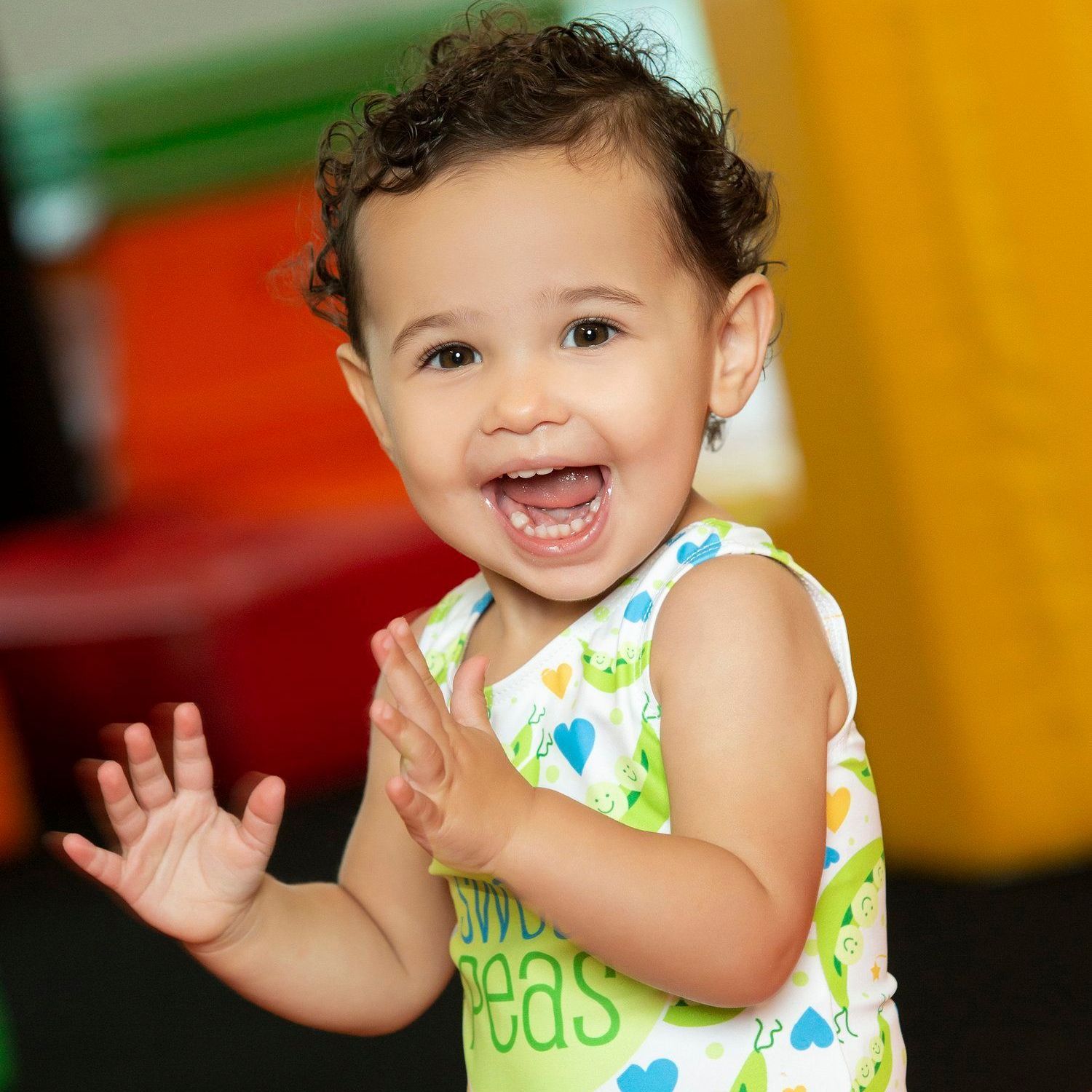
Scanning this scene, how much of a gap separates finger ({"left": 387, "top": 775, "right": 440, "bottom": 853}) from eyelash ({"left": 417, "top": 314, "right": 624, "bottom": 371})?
0.26m

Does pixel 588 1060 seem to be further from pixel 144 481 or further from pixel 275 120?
pixel 275 120

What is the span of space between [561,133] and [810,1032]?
0.50 meters

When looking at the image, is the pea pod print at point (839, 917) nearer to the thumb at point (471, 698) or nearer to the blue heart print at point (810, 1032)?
the blue heart print at point (810, 1032)

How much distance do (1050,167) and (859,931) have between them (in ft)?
3.73

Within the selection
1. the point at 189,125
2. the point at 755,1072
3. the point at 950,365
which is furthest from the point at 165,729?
the point at 189,125

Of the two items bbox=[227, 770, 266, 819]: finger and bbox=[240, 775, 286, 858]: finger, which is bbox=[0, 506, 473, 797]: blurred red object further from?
bbox=[240, 775, 286, 858]: finger

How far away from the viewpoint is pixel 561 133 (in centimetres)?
84

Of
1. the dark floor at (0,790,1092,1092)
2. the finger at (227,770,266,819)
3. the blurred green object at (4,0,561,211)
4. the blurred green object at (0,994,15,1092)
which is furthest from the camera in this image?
the blurred green object at (4,0,561,211)

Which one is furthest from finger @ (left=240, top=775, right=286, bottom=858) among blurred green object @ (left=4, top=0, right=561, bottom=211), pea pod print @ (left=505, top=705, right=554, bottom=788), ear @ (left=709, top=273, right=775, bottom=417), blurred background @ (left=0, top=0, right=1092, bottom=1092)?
blurred green object @ (left=4, top=0, right=561, bottom=211)

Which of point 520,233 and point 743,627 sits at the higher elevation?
point 520,233

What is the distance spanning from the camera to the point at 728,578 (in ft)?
2.70

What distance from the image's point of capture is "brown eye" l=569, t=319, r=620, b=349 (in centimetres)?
83

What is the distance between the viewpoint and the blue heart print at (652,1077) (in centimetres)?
82

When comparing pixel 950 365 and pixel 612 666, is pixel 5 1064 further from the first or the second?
pixel 950 365
